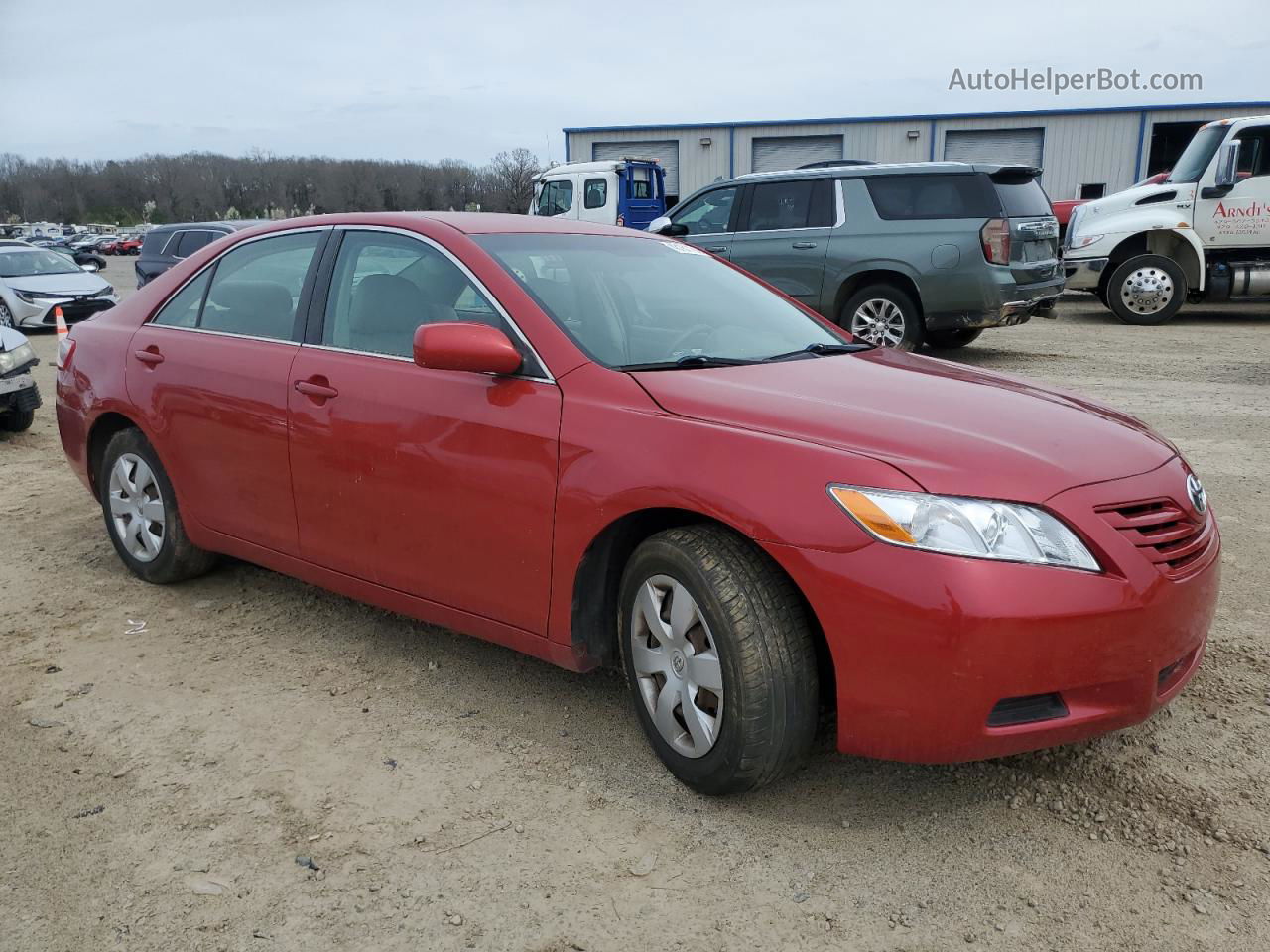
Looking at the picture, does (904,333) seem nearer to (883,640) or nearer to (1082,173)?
(883,640)

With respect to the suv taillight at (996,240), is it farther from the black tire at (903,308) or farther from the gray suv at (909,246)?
the black tire at (903,308)

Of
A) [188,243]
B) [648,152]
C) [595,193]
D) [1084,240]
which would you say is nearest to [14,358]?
[188,243]

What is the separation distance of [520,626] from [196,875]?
1.06 meters

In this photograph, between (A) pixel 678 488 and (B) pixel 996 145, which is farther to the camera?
(B) pixel 996 145

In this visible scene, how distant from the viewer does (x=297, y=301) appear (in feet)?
12.9

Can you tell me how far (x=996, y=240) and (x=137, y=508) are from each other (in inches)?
326

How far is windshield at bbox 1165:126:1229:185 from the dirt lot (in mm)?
11208

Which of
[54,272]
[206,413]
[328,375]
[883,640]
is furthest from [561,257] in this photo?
[54,272]

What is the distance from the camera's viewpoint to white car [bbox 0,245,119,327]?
1639cm

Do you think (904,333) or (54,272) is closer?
(904,333)

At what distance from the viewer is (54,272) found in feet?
57.3

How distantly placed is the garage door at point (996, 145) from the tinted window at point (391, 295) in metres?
29.4

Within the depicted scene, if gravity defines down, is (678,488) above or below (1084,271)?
above

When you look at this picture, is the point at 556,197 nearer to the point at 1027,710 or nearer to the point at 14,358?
the point at 14,358
